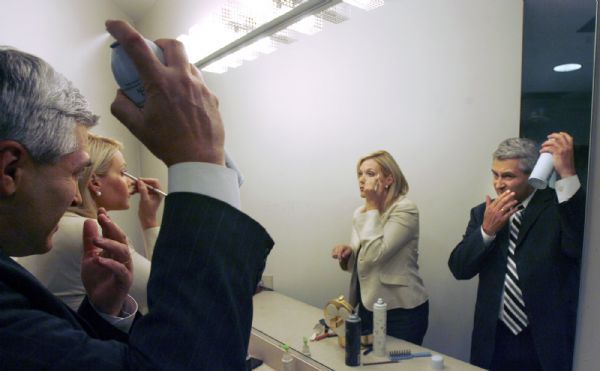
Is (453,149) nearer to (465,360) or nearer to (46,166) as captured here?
(465,360)

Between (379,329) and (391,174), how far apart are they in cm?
47

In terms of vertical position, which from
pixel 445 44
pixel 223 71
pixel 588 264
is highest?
pixel 223 71

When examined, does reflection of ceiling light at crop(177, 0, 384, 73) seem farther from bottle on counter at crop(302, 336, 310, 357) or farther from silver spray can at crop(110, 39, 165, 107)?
bottle on counter at crop(302, 336, 310, 357)

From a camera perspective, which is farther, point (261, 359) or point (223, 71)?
point (223, 71)

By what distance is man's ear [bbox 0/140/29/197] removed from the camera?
390mm

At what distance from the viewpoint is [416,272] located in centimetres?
109

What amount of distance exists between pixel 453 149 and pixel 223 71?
3.90ft

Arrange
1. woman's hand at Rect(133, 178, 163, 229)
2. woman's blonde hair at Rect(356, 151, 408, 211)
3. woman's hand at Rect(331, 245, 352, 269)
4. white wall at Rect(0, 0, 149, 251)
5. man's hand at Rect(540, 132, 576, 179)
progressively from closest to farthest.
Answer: man's hand at Rect(540, 132, 576, 179)
woman's blonde hair at Rect(356, 151, 408, 211)
woman's hand at Rect(331, 245, 352, 269)
woman's hand at Rect(133, 178, 163, 229)
white wall at Rect(0, 0, 149, 251)

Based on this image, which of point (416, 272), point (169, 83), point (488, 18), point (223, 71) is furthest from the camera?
point (223, 71)

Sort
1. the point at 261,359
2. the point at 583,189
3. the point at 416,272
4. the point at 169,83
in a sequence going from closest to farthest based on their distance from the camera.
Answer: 1. the point at 169,83
2. the point at 583,189
3. the point at 416,272
4. the point at 261,359

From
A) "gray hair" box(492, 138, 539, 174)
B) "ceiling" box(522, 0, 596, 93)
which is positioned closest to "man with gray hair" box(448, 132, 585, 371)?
"gray hair" box(492, 138, 539, 174)

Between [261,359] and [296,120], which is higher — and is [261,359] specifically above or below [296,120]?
below

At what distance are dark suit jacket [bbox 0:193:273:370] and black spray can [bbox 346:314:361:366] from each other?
0.74 m

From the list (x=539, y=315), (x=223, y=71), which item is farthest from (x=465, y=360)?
(x=223, y=71)
